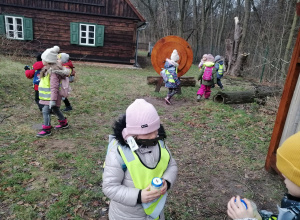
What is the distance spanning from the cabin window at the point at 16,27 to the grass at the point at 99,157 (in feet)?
29.6

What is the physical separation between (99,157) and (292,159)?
3585mm

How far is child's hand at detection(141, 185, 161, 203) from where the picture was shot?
68.9 inches

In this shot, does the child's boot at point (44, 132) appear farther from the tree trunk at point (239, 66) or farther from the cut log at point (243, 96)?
the tree trunk at point (239, 66)

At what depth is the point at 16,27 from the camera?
15422 millimetres

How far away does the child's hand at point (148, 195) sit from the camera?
1.75 metres

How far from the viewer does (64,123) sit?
17.7ft

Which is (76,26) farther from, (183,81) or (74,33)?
(183,81)

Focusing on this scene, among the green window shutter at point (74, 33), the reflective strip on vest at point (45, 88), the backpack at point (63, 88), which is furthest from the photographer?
the green window shutter at point (74, 33)

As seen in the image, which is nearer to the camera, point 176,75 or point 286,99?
point 286,99

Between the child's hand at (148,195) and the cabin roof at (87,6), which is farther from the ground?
the cabin roof at (87,6)

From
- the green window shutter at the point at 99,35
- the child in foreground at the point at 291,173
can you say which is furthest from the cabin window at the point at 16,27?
the child in foreground at the point at 291,173

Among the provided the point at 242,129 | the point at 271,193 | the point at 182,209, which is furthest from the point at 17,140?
the point at 242,129

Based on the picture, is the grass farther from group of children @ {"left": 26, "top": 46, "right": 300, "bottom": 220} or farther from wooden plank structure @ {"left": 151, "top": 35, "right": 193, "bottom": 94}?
wooden plank structure @ {"left": 151, "top": 35, "right": 193, "bottom": 94}

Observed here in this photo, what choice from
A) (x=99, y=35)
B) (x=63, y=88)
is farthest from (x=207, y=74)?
(x=99, y=35)
